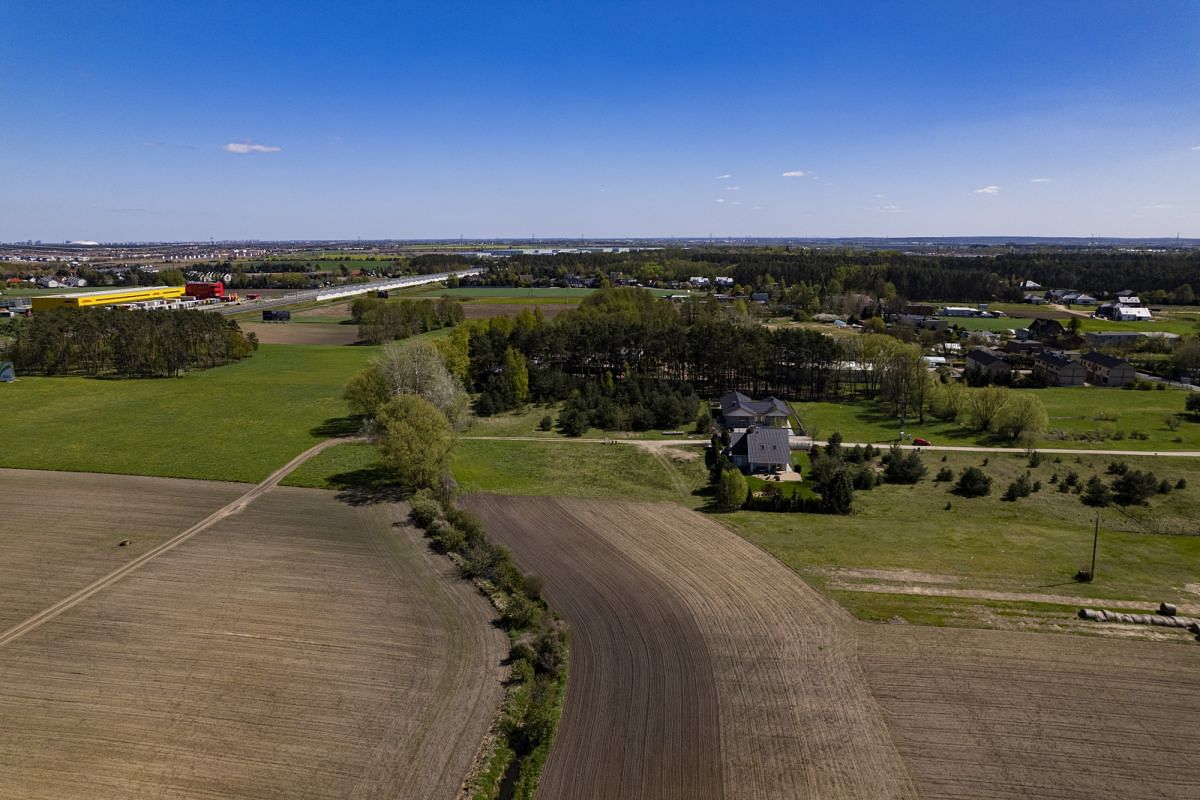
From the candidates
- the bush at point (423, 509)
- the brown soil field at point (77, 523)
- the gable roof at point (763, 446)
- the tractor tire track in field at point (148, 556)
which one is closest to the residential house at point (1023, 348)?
the gable roof at point (763, 446)

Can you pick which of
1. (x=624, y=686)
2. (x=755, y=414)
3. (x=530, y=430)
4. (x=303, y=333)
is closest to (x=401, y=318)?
(x=303, y=333)

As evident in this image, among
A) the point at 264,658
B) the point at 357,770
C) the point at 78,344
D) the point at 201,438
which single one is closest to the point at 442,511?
the point at 264,658

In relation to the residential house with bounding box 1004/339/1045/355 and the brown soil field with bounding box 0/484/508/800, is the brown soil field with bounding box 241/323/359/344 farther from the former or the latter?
the residential house with bounding box 1004/339/1045/355

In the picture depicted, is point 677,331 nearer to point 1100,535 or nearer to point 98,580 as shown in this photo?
point 1100,535

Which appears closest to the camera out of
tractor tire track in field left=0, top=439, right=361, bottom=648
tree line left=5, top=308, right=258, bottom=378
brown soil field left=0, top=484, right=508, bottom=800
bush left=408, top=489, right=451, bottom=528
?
brown soil field left=0, top=484, right=508, bottom=800

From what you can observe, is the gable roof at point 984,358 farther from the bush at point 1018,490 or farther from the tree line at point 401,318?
the tree line at point 401,318

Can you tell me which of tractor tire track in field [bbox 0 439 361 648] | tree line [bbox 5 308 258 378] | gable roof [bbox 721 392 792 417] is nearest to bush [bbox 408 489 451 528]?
tractor tire track in field [bbox 0 439 361 648]

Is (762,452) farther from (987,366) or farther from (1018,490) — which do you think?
(987,366)
